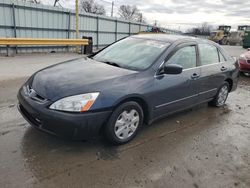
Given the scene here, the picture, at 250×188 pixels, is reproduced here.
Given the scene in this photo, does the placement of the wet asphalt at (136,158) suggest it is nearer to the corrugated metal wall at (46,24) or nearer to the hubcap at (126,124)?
the hubcap at (126,124)

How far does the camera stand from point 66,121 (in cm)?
281

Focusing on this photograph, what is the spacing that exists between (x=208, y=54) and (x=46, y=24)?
10.8 metres

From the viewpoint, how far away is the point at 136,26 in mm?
21062

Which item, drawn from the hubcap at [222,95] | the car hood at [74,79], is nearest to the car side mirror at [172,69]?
the car hood at [74,79]

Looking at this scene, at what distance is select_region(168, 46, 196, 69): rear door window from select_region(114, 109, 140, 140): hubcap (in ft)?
3.71

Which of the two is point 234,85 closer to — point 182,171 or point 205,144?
point 205,144

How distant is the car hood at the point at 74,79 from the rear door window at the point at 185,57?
3.00 ft

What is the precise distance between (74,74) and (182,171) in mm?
1979

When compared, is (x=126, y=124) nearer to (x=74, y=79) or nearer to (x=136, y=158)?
(x=136, y=158)

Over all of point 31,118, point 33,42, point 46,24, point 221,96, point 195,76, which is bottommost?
point 221,96

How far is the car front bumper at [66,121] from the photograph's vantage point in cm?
282

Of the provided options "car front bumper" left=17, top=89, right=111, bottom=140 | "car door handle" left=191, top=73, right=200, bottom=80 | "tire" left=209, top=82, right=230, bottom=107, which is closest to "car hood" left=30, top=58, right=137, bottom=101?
"car front bumper" left=17, top=89, right=111, bottom=140

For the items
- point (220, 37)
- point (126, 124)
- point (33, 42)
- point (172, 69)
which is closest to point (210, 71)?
point (172, 69)

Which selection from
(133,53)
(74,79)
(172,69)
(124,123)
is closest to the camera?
(74,79)
